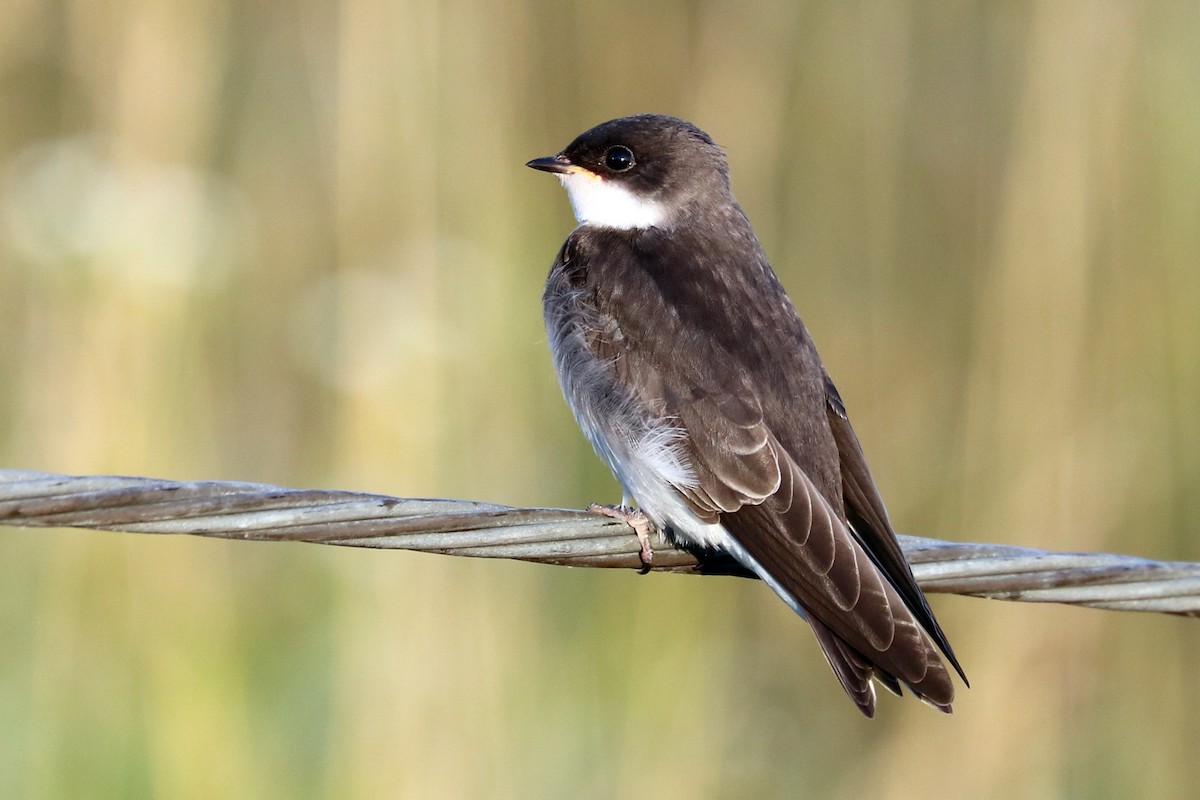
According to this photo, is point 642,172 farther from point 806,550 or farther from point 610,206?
point 806,550

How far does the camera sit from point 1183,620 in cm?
446

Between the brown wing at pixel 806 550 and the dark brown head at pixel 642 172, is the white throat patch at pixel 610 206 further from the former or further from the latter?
the brown wing at pixel 806 550

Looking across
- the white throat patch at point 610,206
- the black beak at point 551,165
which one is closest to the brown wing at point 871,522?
the white throat patch at point 610,206

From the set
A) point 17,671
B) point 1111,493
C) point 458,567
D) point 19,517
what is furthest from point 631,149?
Result: point 19,517

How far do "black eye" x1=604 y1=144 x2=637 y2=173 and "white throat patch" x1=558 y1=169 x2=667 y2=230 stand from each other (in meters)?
0.05

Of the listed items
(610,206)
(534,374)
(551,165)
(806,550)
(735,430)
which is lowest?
(806,550)

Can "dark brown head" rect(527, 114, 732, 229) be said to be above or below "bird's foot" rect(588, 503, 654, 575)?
above

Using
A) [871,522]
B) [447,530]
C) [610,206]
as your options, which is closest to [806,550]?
[871,522]

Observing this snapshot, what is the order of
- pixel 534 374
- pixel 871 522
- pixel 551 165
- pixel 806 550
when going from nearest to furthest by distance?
pixel 806 550
pixel 871 522
pixel 551 165
pixel 534 374

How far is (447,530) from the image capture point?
2123mm

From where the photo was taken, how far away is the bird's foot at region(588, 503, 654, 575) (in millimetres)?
2641

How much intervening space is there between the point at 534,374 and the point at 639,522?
1604mm

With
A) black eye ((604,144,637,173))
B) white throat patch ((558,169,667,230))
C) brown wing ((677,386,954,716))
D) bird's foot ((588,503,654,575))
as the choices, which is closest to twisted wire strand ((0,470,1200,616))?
bird's foot ((588,503,654,575))

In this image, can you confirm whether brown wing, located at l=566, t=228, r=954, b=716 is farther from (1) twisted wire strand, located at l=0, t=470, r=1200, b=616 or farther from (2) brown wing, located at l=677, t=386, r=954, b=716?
(1) twisted wire strand, located at l=0, t=470, r=1200, b=616
